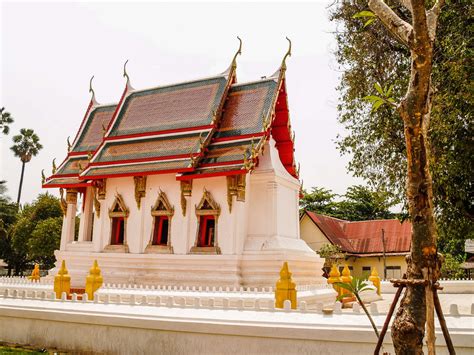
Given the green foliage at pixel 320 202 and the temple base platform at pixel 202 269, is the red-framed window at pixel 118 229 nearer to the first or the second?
the temple base platform at pixel 202 269

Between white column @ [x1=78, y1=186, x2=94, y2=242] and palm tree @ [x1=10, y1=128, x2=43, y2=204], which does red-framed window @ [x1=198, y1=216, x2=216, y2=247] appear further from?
palm tree @ [x1=10, y1=128, x2=43, y2=204]

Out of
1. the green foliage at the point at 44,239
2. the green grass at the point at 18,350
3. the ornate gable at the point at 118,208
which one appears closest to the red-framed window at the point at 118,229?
the ornate gable at the point at 118,208

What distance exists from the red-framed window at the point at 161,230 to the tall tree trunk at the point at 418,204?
12.2 m

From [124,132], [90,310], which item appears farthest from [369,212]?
[90,310]

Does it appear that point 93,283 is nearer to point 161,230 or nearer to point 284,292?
point 284,292

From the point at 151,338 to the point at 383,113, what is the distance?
9608mm

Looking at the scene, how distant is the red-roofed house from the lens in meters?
30.1

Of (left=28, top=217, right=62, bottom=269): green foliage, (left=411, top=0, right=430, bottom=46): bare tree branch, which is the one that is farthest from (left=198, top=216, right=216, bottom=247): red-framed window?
(left=28, top=217, right=62, bottom=269): green foliage

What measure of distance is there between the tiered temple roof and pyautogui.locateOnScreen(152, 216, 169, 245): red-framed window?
1.79 metres

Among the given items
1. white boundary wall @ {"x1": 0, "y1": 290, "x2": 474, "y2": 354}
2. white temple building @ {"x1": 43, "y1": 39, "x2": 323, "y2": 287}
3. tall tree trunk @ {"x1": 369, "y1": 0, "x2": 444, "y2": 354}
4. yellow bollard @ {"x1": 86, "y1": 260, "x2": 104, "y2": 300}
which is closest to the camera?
tall tree trunk @ {"x1": 369, "y1": 0, "x2": 444, "y2": 354}

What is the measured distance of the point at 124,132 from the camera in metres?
18.0

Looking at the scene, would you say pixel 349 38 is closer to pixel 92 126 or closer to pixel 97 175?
pixel 97 175

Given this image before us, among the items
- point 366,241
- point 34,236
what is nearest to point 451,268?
point 366,241

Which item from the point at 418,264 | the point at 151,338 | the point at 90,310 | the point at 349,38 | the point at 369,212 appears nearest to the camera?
the point at 418,264
